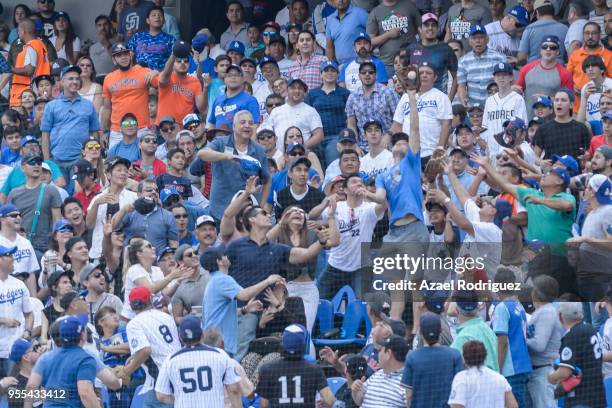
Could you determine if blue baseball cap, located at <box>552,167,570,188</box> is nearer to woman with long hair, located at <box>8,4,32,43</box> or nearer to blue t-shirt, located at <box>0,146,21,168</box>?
blue t-shirt, located at <box>0,146,21,168</box>

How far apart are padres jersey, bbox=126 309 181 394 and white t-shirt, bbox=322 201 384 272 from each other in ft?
6.92

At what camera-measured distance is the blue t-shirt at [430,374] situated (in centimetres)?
1154

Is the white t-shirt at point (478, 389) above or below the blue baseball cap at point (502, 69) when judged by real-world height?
below

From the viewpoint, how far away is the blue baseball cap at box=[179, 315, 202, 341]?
11.6 meters

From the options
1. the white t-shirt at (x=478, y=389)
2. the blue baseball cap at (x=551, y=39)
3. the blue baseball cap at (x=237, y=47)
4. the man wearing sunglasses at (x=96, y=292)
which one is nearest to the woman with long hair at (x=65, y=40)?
the blue baseball cap at (x=237, y=47)

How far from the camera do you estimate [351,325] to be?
44.6ft

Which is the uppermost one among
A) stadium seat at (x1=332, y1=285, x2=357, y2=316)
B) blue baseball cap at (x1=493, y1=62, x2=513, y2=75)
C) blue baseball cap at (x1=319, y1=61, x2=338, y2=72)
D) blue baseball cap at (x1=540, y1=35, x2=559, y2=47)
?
blue baseball cap at (x1=540, y1=35, x2=559, y2=47)

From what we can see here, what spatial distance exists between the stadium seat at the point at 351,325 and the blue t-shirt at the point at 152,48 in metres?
6.60

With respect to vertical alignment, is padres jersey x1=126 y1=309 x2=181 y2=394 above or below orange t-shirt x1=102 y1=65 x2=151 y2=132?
below

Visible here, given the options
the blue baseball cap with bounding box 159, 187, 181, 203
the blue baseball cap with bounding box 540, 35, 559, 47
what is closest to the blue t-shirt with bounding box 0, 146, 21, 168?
the blue baseball cap with bounding box 159, 187, 181, 203

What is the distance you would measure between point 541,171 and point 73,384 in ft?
16.4

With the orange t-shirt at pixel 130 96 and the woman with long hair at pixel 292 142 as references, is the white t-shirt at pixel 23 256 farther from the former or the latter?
the orange t-shirt at pixel 130 96

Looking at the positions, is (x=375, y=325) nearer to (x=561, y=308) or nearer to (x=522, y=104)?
(x=561, y=308)

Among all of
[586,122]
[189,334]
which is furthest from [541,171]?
[189,334]
